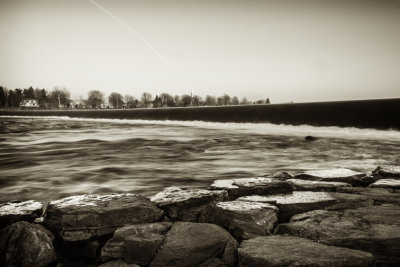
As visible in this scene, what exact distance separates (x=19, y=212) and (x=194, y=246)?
6.03ft

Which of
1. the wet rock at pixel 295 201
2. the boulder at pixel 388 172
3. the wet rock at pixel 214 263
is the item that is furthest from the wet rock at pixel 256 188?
the boulder at pixel 388 172

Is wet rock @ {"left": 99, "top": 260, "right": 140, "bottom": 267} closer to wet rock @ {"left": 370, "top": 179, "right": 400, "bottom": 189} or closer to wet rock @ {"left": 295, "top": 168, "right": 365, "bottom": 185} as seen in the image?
wet rock @ {"left": 295, "top": 168, "right": 365, "bottom": 185}

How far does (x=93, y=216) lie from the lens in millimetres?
2811

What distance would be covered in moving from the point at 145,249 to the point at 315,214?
1.46 meters

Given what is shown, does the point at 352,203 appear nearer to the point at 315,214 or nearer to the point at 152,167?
the point at 315,214

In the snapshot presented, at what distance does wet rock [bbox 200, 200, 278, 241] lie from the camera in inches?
104

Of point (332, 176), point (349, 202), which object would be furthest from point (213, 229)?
point (332, 176)

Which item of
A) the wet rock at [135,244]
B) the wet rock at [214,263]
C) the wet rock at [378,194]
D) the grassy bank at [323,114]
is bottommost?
the wet rock at [214,263]

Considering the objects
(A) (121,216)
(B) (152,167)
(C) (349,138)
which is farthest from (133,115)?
(A) (121,216)

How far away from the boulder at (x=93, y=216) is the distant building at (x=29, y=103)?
148 metres

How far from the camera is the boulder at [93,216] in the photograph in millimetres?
2785

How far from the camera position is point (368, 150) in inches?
369

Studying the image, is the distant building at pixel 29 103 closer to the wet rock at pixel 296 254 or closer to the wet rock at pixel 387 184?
the wet rock at pixel 387 184

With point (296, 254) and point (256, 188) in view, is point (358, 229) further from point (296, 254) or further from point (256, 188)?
point (256, 188)
